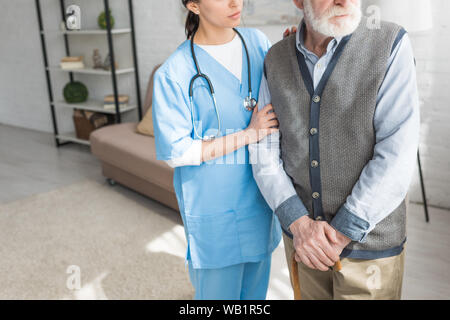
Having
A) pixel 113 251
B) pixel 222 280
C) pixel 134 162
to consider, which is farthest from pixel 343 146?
pixel 134 162

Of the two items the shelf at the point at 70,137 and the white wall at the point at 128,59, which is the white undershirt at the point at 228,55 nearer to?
the white wall at the point at 128,59

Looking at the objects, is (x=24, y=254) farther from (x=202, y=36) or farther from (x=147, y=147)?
(x=202, y=36)

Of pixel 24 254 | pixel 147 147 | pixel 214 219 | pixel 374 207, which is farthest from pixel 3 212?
pixel 374 207

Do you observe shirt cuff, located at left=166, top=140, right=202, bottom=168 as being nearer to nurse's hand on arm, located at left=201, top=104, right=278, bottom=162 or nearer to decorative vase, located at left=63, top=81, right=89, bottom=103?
nurse's hand on arm, located at left=201, top=104, right=278, bottom=162

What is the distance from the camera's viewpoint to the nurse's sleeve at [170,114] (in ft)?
3.33

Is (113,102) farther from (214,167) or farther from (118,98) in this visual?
(214,167)

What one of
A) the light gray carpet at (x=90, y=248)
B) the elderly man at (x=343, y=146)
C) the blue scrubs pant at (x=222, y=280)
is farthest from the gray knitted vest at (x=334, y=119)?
the light gray carpet at (x=90, y=248)

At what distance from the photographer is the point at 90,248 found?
88.1 inches

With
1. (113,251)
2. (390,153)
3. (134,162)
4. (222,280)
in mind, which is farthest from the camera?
(134,162)

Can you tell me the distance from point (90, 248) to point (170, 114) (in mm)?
1511

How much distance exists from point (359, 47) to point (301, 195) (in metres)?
0.37

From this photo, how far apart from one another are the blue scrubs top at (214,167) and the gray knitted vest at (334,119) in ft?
0.42

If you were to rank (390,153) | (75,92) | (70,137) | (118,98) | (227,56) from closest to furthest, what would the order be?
1. (390,153)
2. (227,56)
3. (118,98)
4. (75,92)
5. (70,137)

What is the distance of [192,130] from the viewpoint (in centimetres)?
106
